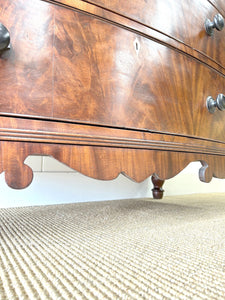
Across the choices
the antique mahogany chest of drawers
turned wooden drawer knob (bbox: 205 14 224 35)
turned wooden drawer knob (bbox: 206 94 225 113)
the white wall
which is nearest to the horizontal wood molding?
the antique mahogany chest of drawers

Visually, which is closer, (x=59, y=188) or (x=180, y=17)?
(x=180, y=17)

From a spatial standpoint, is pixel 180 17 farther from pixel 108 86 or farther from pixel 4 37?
pixel 4 37

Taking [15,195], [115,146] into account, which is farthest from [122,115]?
[15,195]

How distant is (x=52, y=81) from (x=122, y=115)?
14 centimetres

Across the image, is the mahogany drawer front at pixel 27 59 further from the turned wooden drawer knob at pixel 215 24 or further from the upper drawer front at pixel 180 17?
the turned wooden drawer knob at pixel 215 24

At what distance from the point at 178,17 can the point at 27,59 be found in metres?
0.38

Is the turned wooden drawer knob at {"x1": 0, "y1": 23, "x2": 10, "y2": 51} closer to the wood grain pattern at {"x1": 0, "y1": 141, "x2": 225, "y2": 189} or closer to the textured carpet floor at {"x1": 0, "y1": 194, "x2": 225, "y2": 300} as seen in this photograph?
the wood grain pattern at {"x1": 0, "y1": 141, "x2": 225, "y2": 189}

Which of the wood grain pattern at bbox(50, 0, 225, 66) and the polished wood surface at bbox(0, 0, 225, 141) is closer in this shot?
the polished wood surface at bbox(0, 0, 225, 141)

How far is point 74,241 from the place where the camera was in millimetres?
480

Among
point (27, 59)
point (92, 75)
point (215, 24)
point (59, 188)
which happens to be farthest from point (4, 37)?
point (59, 188)

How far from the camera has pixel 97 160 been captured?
0.50 meters

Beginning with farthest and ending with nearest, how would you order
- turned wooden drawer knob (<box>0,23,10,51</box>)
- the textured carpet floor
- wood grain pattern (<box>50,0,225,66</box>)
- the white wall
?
→ the white wall
wood grain pattern (<box>50,0,225,66</box>)
turned wooden drawer knob (<box>0,23,10,51</box>)
the textured carpet floor

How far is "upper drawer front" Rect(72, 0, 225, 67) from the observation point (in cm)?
56

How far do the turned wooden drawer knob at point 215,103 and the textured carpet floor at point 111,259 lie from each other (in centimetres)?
27
